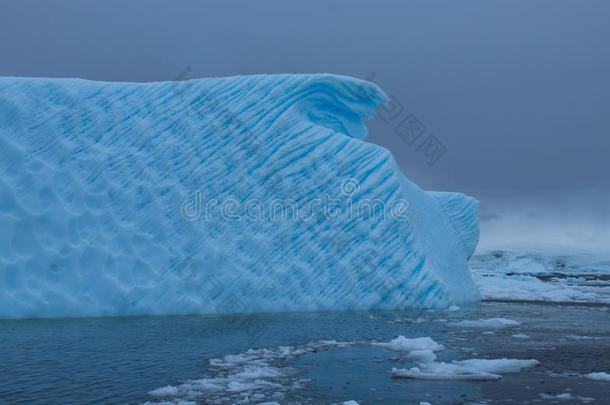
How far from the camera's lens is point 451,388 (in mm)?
5523

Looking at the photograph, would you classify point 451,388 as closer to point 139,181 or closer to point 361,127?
point 139,181

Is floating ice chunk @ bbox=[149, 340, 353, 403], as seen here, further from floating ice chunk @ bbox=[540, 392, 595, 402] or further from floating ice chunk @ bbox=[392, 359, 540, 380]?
floating ice chunk @ bbox=[540, 392, 595, 402]

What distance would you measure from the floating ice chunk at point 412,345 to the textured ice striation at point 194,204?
4706mm

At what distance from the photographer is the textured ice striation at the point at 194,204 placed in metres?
11.5

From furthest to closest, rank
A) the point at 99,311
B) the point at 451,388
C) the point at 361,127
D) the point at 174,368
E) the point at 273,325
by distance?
1. the point at 361,127
2. the point at 99,311
3. the point at 273,325
4. the point at 174,368
5. the point at 451,388

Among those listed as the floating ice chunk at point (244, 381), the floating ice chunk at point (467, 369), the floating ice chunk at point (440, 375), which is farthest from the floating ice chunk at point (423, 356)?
the floating ice chunk at point (244, 381)

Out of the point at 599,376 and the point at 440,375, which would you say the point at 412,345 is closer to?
the point at 440,375

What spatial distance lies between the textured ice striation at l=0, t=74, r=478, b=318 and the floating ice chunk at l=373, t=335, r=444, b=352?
4706mm

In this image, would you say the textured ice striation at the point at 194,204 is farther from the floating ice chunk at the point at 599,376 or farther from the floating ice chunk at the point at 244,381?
the floating ice chunk at the point at 599,376

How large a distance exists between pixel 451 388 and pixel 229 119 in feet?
30.6

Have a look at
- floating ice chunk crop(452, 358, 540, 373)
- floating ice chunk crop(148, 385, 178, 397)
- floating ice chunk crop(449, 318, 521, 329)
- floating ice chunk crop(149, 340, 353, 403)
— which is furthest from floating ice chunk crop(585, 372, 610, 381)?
floating ice chunk crop(449, 318, 521, 329)

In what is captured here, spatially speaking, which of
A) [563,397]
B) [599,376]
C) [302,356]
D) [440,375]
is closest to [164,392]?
[302,356]

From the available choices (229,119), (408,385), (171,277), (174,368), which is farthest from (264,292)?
(408,385)

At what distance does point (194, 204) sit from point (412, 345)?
249 inches
